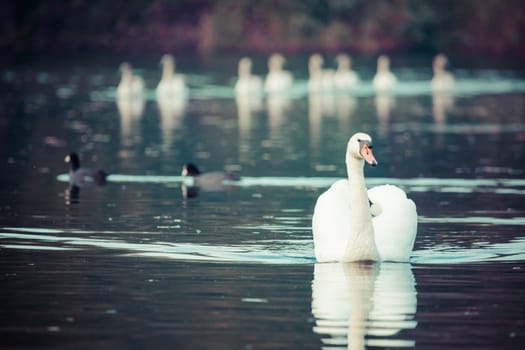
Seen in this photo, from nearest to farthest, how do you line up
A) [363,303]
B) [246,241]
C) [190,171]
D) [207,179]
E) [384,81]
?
[363,303] → [246,241] → [207,179] → [190,171] → [384,81]

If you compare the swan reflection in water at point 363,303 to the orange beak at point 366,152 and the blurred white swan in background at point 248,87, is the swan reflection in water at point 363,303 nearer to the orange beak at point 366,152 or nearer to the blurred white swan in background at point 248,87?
the orange beak at point 366,152

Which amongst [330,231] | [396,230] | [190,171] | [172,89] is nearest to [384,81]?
[172,89]

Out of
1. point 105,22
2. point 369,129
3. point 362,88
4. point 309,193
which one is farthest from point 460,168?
point 105,22

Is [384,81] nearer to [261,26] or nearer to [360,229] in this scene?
[261,26]

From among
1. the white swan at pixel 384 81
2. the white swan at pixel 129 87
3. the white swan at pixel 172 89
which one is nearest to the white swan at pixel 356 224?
the white swan at pixel 129 87

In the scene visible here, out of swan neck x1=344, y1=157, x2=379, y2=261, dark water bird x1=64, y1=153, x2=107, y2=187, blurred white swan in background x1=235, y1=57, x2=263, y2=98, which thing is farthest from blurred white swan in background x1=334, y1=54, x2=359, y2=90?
swan neck x1=344, y1=157, x2=379, y2=261

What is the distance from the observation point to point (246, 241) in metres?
16.8

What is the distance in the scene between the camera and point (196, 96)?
52906 mm

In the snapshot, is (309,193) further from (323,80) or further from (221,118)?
(323,80)

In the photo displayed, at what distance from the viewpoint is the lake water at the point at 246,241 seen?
12.0m

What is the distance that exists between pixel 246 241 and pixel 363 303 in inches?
156

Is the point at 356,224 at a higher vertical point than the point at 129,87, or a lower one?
lower

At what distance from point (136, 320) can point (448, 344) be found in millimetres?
2365

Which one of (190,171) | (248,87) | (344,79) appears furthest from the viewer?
(344,79)
